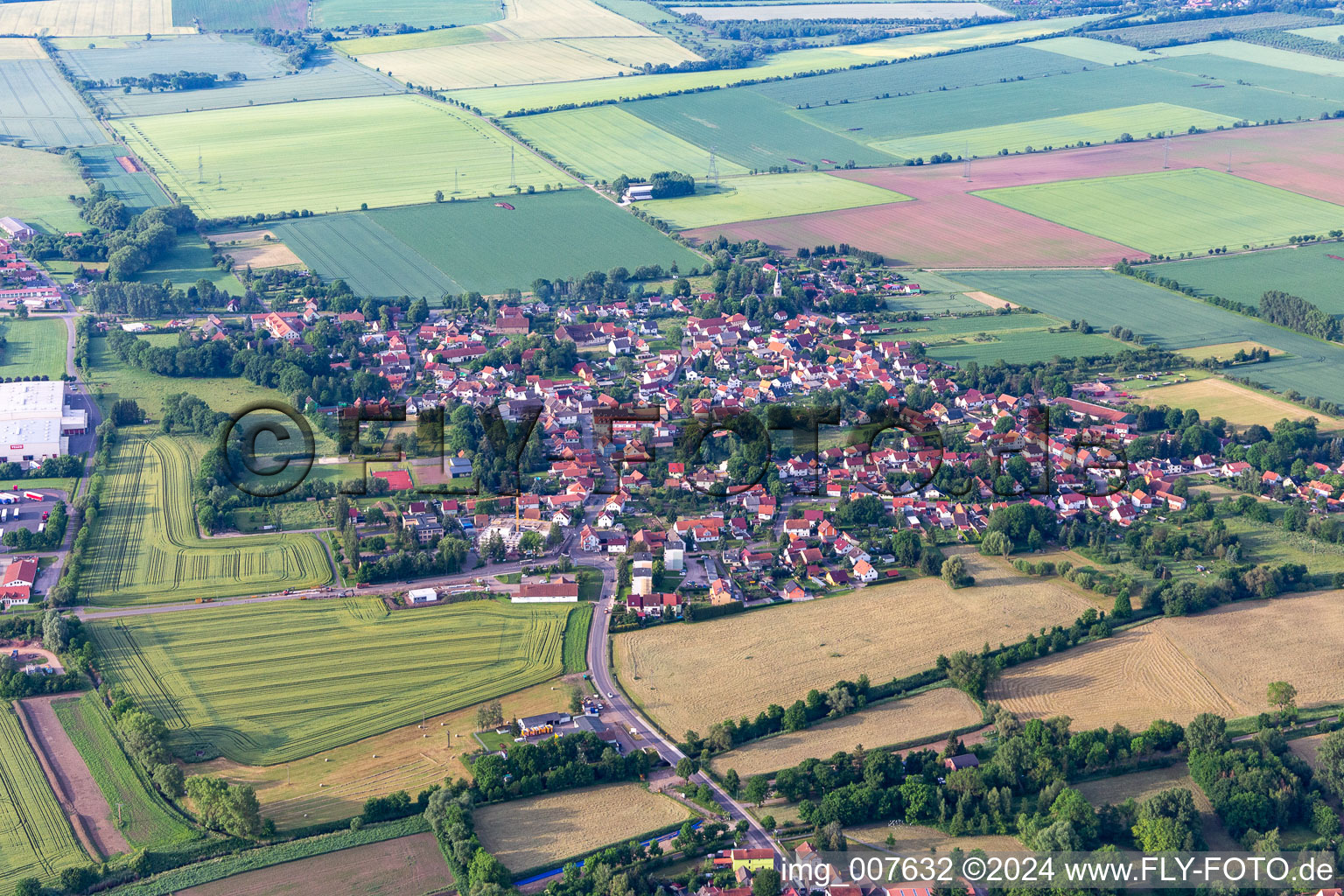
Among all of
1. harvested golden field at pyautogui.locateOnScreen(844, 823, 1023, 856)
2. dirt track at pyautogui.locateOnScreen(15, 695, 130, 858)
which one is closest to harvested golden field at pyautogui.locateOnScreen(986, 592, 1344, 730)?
harvested golden field at pyautogui.locateOnScreen(844, 823, 1023, 856)

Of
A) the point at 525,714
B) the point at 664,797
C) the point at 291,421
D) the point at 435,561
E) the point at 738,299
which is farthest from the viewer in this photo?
the point at 738,299

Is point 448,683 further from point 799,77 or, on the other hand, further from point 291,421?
point 799,77

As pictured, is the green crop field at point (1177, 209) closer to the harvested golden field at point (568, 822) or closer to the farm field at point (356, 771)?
the harvested golden field at point (568, 822)

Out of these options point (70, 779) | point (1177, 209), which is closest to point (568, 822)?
point (70, 779)

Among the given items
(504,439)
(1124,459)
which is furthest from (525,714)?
(1124,459)

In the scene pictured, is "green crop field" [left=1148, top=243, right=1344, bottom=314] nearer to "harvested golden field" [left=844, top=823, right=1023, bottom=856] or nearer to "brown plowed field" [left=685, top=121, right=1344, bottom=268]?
"brown plowed field" [left=685, top=121, right=1344, bottom=268]

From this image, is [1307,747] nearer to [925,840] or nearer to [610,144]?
[925,840]
